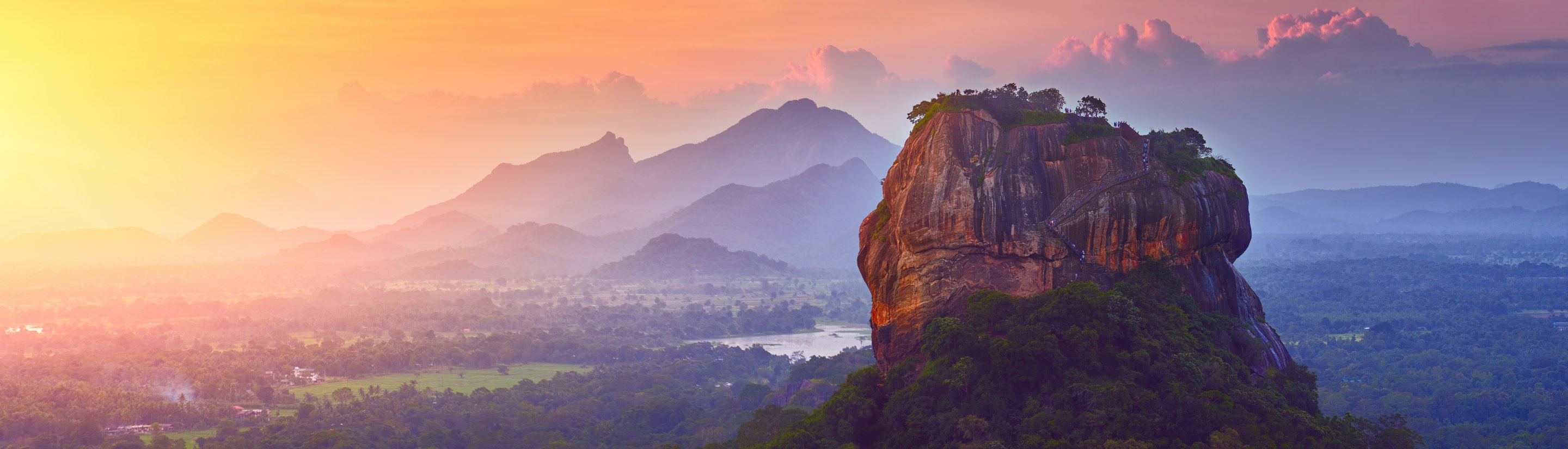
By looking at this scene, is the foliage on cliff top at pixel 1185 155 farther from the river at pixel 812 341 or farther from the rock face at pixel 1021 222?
the river at pixel 812 341

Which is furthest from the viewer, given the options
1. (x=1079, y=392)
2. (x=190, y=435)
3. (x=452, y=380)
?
(x=452, y=380)

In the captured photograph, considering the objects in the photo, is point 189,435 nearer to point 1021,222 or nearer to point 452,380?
point 452,380

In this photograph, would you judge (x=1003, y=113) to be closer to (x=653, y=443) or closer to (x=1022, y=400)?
(x=1022, y=400)

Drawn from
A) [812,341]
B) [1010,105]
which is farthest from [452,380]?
[1010,105]

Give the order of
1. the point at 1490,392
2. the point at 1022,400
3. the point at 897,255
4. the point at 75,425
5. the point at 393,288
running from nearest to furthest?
the point at 1022,400 → the point at 897,255 → the point at 75,425 → the point at 1490,392 → the point at 393,288

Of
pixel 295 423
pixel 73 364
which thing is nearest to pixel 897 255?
pixel 295 423

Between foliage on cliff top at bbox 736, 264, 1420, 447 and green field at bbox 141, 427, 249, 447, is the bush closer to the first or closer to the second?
foliage on cliff top at bbox 736, 264, 1420, 447

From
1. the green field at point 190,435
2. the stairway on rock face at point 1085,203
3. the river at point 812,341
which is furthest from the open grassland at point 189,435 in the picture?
the river at point 812,341
